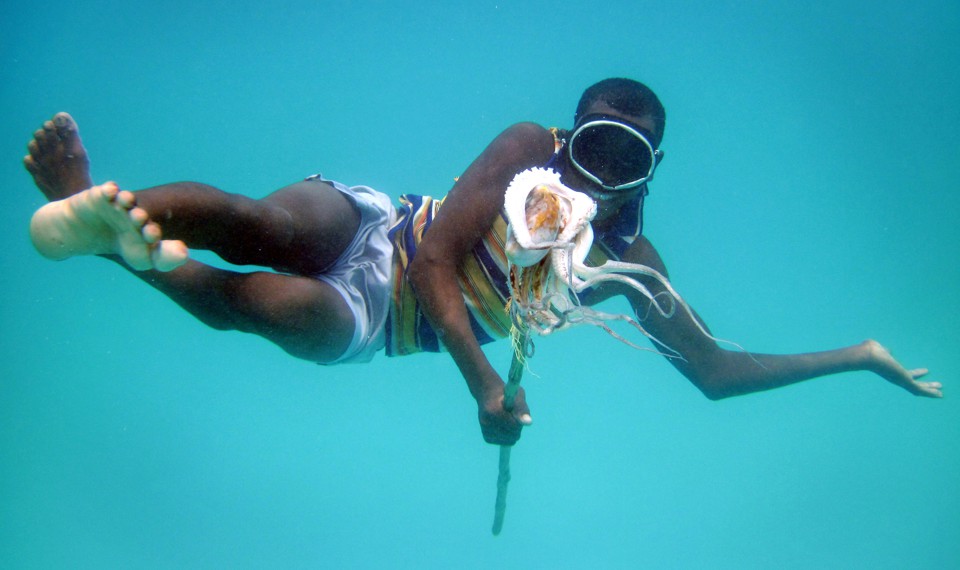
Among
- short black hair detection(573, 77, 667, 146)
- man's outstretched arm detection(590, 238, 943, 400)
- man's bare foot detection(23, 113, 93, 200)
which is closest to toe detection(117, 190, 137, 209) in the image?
man's bare foot detection(23, 113, 93, 200)

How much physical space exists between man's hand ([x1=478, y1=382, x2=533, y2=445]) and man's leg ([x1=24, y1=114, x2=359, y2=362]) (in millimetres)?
629

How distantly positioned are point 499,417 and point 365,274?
0.89 m

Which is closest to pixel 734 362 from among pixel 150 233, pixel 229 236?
pixel 229 236

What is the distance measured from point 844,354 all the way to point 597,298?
181 centimetres

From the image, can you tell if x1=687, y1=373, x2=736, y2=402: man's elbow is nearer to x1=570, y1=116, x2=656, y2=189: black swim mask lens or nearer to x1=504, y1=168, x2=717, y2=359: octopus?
x1=570, y1=116, x2=656, y2=189: black swim mask lens

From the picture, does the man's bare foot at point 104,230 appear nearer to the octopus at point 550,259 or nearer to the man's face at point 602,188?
the octopus at point 550,259

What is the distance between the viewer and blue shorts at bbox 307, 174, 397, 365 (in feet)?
7.55

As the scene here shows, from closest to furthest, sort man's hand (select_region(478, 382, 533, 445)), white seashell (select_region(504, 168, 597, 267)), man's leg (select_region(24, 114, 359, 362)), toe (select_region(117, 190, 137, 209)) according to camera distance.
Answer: white seashell (select_region(504, 168, 597, 267)) < toe (select_region(117, 190, 137, 209)) < man's leg (select_region(24, 114, 359, 362)) < man's hand (select_region(478, 382, 533, 445))

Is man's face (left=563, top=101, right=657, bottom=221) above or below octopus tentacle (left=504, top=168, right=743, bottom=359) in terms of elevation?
above

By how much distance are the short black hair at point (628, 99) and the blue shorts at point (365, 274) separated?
1033 mm

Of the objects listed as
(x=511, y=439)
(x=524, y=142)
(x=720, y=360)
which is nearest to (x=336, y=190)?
(x=524, y=142)

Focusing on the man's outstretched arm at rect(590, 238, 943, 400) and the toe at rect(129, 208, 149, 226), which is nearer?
the toe at rect(129, 208, 149, 226)

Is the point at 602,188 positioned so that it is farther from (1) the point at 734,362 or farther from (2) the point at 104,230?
(2) the point at 104,230

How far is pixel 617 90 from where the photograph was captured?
2.49m
